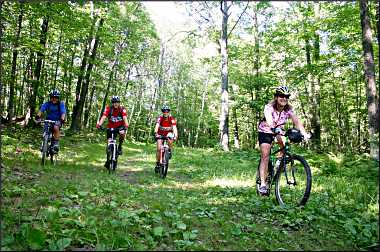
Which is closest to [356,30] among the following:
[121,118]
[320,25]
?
[320,25]

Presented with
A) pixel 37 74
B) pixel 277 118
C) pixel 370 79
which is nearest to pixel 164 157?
pixel 277 118

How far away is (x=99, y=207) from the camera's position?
5.29 meters

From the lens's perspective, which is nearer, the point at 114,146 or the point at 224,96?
the point at 114,146

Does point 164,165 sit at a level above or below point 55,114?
below

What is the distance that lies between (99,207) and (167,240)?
159 centimetres

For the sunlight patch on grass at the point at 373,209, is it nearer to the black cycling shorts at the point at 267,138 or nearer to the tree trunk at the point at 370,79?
the black cycling shorts at the point at 267,138

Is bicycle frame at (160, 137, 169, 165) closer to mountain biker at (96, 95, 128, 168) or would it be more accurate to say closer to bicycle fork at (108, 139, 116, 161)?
mountain biker at (96, 95, 128, 168)

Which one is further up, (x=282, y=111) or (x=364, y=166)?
(x=282, y=111)

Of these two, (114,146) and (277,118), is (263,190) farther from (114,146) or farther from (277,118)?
(114,146)

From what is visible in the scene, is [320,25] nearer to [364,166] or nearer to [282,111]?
[364,166]

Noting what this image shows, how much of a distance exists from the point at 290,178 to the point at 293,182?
103 millimetres

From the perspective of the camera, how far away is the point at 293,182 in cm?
619

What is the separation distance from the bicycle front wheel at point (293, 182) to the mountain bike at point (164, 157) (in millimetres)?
4590

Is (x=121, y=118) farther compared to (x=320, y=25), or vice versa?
(x=320, y=25)
